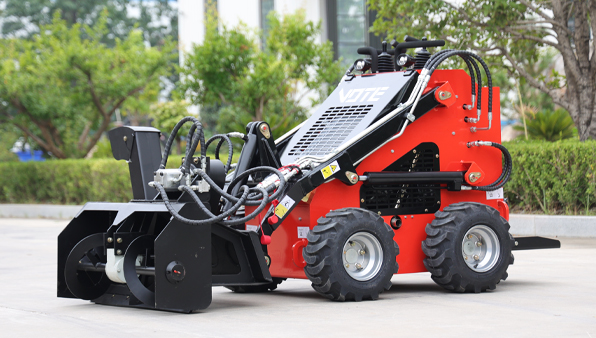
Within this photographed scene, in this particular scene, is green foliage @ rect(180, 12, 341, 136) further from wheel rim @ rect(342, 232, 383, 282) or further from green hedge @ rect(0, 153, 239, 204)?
wheel rim @ rect(342, 232, 383, 282)

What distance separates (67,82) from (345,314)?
19.1 metres

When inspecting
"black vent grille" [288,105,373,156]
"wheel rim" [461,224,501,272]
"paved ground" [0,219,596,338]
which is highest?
"black vent grille" [288,105,373,156]

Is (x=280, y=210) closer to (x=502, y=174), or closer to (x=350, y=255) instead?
(x=350, y=255)

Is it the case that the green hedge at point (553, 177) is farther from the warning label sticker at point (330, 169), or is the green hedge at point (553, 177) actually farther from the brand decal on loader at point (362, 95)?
the warning label sticker at point (330, 169)

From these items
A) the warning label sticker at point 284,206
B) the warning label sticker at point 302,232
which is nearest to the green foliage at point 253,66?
the warning label sticker at point 302,232

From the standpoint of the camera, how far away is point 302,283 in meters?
8.80

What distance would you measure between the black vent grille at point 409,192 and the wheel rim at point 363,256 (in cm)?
52

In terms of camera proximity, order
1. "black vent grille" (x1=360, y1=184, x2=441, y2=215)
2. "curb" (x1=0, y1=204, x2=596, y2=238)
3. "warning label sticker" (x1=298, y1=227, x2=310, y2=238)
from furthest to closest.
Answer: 1. "curb" (x1=0, y1=204, x2=596, y2=238)
2. "black vent grille" (x1=360, y1=184, x2=441, y2=215)
3. "warning label sticker" (x1=298, y1=227, x2=310, y2=238)

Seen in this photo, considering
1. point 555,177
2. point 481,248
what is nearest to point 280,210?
point 481,248

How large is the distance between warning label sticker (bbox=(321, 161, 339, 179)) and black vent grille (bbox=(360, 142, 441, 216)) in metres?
0.45

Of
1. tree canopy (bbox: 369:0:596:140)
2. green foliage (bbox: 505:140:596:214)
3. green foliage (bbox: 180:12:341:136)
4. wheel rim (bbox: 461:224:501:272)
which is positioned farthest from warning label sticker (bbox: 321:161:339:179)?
green foliage (bbox: 180:12:341:136)

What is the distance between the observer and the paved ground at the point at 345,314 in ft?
18.7

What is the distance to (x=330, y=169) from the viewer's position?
7.23 metres

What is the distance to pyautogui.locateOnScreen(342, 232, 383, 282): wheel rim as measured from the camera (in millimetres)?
7086
